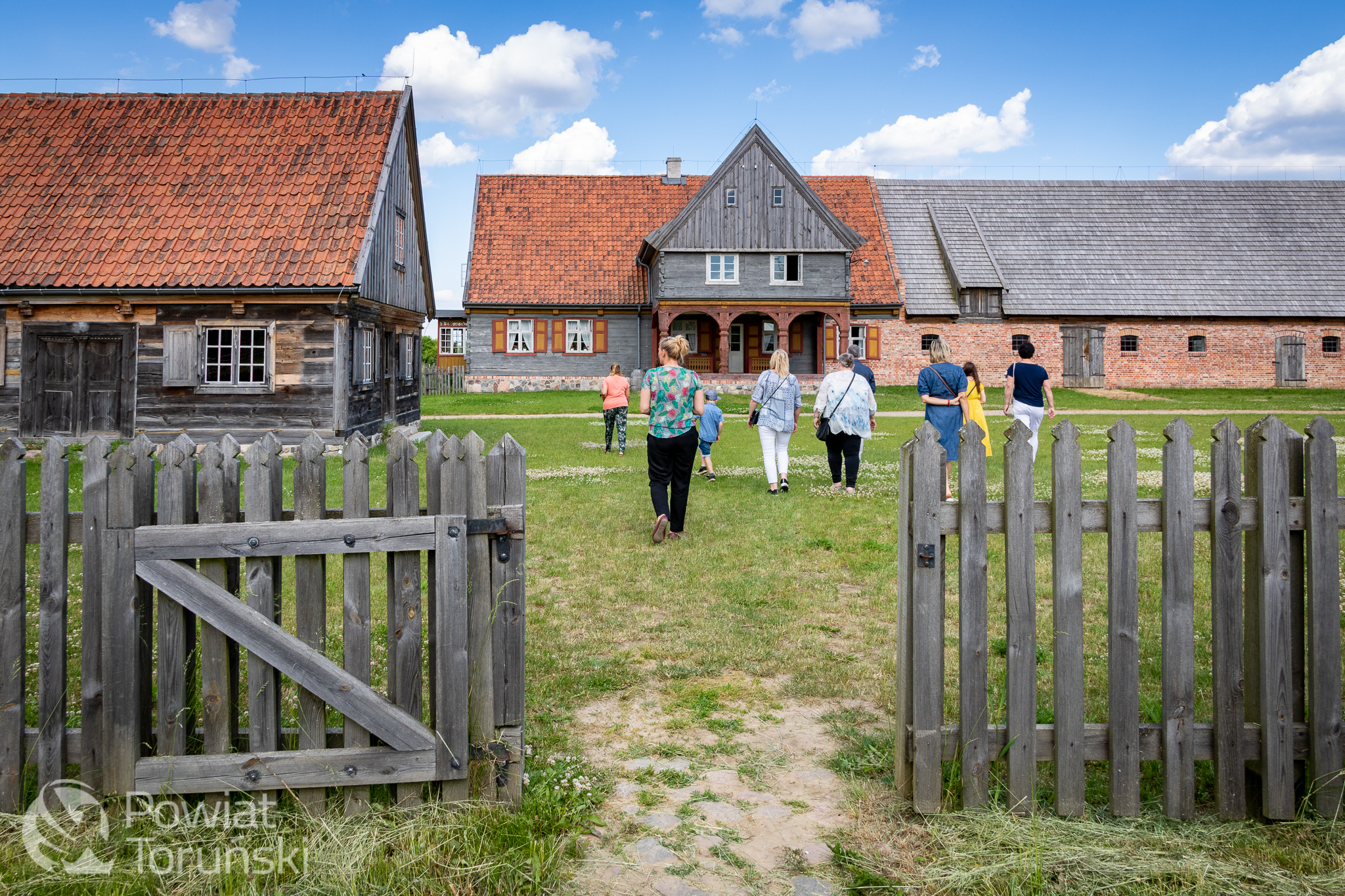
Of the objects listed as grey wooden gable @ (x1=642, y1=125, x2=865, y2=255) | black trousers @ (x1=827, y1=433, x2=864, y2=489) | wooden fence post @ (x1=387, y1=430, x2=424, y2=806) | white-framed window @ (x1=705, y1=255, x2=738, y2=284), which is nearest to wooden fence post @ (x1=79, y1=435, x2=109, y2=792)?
wooden fence post @ (x1=387, y1=430, x2=424, y2=806)

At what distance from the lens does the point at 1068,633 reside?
3.30m

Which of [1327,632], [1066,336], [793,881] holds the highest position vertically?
[1066,336]

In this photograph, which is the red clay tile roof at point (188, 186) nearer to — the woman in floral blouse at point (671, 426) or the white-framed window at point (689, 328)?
the woman in floral blouse at point (671, 426)

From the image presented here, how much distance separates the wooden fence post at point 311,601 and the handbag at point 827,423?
25.7 ft

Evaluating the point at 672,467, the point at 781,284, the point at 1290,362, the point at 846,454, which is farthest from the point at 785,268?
the point at 672,467

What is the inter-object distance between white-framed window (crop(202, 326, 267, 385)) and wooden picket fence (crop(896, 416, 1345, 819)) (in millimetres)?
15545

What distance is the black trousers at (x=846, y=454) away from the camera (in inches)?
429

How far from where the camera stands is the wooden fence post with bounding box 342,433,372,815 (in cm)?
322

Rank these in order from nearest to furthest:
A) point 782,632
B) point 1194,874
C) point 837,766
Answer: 1. point 1194,874
2. point 837,766
3. point 782,632

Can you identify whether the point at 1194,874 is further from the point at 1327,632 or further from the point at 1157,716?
the point at 1157,716

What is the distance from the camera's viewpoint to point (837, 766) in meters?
3.84

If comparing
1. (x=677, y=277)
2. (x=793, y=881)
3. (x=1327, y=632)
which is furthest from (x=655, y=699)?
(x=677, y=277)

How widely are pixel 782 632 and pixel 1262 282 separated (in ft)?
123

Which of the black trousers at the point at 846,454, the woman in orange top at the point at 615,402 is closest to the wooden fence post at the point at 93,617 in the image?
the black trousers at the point at 846,454
